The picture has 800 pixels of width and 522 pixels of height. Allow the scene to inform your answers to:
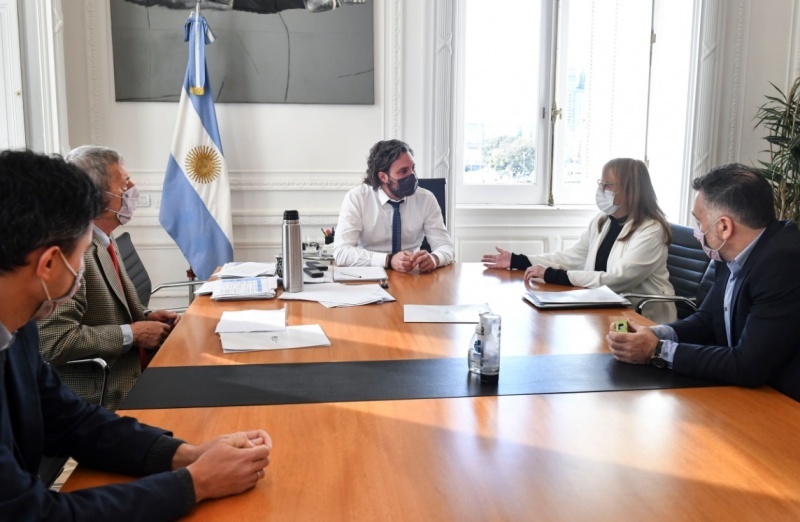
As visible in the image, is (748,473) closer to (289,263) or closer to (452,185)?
(289,263)

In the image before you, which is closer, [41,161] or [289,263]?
[41,161]

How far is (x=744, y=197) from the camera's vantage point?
1.90 m

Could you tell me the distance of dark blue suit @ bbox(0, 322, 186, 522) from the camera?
991mm

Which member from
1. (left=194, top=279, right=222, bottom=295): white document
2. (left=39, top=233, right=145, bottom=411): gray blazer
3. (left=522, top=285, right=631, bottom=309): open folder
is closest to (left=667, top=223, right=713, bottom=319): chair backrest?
(left=522, top=285, right=631, bottom=309): open folder

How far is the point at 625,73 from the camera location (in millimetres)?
5109

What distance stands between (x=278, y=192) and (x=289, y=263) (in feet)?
6.78

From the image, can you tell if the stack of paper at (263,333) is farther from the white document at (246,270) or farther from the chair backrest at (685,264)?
the chair backrest at (685,264)

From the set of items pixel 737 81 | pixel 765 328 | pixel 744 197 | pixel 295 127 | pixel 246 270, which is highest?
pixel 737 81

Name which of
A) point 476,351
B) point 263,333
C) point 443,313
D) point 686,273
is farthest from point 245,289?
point 686,273

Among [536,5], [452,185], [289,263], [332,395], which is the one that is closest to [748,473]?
[332,395]

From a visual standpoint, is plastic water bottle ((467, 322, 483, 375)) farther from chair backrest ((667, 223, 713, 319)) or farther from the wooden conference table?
chair backrest ((667, 223, 713, 319))

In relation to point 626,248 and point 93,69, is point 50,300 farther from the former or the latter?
point 93,69

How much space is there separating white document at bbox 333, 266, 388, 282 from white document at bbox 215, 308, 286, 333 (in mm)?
653

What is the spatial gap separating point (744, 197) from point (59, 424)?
5.80 feet
